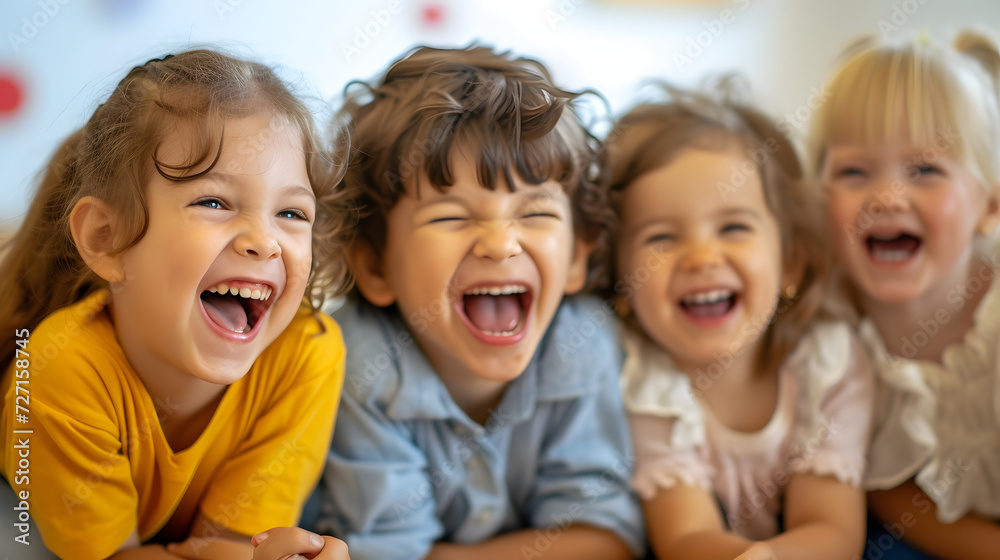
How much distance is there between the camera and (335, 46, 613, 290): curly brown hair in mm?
901

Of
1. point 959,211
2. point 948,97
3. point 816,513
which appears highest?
point 948,97

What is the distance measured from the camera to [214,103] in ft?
2.45

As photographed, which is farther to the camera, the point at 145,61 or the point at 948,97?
the point at 948,97

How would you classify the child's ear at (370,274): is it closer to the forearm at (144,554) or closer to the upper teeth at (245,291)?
the upper teeth at (245,291)

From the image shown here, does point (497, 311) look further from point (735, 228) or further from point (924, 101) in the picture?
point (924, 101)

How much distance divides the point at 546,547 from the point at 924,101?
2.59 feet

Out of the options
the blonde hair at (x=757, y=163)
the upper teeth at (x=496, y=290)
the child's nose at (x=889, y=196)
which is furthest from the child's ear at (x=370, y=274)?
the child's nose at (x=889, y=196)

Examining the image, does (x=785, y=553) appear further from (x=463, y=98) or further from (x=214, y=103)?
(x=214, y=103)

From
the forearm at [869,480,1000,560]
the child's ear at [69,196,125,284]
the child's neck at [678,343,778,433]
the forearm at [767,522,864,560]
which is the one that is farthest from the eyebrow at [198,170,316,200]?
the forearm at [869,480,1000,560]

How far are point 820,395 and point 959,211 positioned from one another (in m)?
0.31

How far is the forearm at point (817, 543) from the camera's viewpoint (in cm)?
95

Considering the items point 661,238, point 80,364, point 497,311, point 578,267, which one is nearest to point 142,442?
point 80,364

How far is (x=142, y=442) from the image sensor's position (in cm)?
80

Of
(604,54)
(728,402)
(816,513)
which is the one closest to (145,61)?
(728,402)
